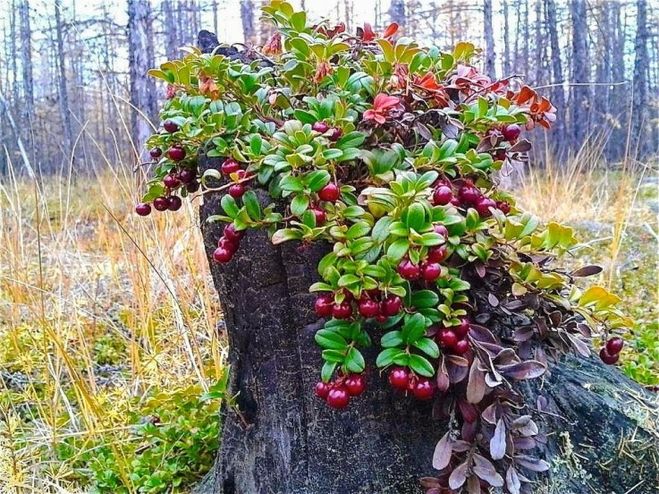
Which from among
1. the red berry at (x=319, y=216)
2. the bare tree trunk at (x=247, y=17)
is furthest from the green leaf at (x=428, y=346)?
A: the bare tree trunk at (x=247, y=17)

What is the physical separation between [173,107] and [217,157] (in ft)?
0.46

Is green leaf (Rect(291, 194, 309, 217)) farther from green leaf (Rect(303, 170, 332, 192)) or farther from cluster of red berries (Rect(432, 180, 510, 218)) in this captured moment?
cluster of red berries (Rect(432, 180, 510, 218))

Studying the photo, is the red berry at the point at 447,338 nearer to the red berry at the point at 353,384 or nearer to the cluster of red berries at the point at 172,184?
the red berry at the point at 353,384

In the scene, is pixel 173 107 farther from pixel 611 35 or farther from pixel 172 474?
pixel 611 35

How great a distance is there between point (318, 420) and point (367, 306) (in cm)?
35

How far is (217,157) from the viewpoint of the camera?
1.01 m

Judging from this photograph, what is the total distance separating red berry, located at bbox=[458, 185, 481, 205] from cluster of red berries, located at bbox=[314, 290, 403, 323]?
0.74 ft

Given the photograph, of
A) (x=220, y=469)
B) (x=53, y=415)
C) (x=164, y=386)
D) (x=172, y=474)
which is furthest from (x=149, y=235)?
(x=220, y=469)

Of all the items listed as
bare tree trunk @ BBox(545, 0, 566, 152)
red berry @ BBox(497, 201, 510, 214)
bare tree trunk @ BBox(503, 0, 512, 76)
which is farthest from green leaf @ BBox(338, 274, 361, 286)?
bare tree trunk @ BBox(503, 0, 512, 76)

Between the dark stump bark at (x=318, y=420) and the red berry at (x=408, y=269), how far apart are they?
23 centimetres

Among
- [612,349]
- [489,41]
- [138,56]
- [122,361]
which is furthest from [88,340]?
[489,41]

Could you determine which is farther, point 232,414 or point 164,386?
point 164,386

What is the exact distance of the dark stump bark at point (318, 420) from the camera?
3.13 ft

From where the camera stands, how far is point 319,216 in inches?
31.2
